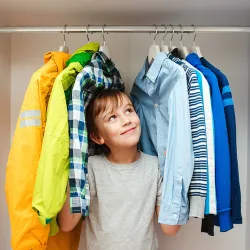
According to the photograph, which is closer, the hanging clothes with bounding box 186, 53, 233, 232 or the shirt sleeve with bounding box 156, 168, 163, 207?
the hanging clothes with bounding box 186, 53, 233, 232

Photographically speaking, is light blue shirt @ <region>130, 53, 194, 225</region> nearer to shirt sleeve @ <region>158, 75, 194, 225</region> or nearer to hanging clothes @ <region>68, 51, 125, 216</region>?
shirt sleeve @ <region>158, 75, 194, 225</region>

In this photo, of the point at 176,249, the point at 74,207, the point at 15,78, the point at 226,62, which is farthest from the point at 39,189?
the point at 226,62

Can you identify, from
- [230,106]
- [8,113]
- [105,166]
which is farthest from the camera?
[8,113]

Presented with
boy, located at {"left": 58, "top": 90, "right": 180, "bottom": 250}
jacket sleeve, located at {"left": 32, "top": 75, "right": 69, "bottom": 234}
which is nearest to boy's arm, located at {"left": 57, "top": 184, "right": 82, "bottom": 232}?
boy, located at {"left": 58, "top": 90, "right": 180, "bottom": 250}

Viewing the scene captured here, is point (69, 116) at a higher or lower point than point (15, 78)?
lower

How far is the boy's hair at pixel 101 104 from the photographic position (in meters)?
1.17

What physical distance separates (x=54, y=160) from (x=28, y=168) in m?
0.09

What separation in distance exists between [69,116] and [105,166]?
0.25 metres

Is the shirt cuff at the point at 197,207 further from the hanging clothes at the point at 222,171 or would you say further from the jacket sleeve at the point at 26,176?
the jacket sleeve at the point at 26,176

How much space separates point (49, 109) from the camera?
3.34 ft

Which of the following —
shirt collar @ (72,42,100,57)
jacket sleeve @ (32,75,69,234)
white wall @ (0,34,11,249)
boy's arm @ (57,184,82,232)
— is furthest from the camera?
white wall @ (0,34,11,249)

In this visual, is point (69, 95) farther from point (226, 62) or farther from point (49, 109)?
point (226, 62)

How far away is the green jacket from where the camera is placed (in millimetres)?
959

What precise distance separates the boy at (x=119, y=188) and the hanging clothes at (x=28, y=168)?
150 mm
